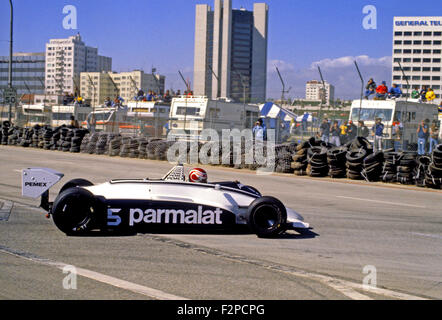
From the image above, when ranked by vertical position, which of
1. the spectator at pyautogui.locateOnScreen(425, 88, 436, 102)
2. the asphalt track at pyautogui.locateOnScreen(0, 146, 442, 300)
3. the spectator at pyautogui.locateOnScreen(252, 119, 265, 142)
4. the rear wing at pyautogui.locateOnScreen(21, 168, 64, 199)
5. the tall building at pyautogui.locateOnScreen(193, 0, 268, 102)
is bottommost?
the asphalt track at pyautogui.locateOnScreen(0, 146, 442, 300)

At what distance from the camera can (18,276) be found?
5227 mm

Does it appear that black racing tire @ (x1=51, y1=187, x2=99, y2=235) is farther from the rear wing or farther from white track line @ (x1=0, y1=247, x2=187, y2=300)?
white track line @ (x1=0, y1=247, x2=187, y2=300)

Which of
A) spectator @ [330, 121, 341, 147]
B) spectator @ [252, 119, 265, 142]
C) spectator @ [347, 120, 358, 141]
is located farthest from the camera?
spectator @ [330, 121, 341, 147]

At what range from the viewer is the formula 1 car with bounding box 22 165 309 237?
7.04 m

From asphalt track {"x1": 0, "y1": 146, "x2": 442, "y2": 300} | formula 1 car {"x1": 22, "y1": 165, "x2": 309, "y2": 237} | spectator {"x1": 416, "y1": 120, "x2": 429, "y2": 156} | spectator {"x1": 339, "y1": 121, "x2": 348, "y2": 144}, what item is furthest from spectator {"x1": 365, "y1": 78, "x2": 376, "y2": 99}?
formula 1 car {"x1": 22, "y1": 165, "x2": 309, "y2": 237}

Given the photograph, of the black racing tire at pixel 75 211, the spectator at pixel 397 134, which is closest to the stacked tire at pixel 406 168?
the spectator at pixel 397 134

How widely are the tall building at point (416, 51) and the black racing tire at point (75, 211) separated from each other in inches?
3486

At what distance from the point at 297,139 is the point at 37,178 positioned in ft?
60.3

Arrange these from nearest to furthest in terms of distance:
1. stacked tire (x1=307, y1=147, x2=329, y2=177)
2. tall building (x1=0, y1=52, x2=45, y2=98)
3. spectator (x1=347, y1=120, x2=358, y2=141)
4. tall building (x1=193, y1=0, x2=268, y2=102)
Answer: stacked tire (x1=307, y1=147, x2=329, y2=177), spectator (x1=347, y1=120, x2=358, y2=141), tall building (x1=0, y1=52, x2=45, y2=98), tall building (x1=193, y1=0, x2=268, y2=102)

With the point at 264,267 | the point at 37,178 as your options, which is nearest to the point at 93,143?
the point at 37,178

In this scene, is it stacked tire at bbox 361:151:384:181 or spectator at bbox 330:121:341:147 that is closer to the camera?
stacked tire at bbox 361:151:384:181

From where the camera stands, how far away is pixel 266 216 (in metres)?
7.34

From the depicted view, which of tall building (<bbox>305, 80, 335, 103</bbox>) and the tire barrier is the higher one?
tall building (<bbox>305, 80, 335, 103</bbox>)

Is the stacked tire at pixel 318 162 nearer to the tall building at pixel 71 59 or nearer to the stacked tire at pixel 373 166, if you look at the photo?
the stacked tire at pixel 373 166
